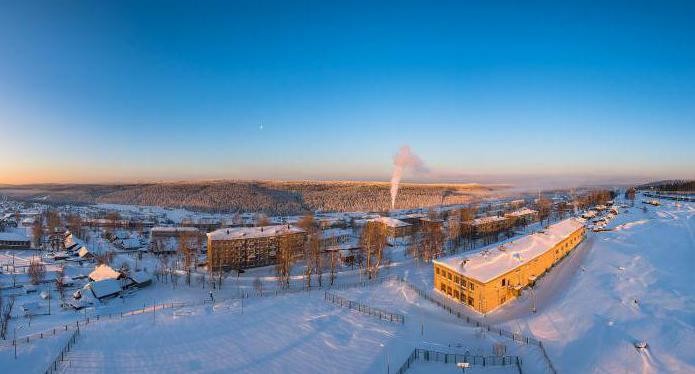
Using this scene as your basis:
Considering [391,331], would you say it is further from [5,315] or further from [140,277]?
[140,277]

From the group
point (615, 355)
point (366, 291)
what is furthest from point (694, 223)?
point (366, 291)

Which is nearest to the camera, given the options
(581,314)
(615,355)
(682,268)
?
(615,355)

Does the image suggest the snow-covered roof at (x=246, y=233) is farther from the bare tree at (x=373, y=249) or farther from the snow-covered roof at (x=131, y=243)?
the snow-covered roof at (x=131, y=243)

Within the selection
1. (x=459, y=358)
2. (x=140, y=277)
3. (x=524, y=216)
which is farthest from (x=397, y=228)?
(x=459, y=358)

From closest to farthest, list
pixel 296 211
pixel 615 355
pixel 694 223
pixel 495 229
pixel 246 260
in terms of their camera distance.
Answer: pixel 615 355 < pixel 246 260 < pixel 694 223 < pixel 495 229 < pixel 296 211

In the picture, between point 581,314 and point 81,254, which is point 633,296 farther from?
point 81,254

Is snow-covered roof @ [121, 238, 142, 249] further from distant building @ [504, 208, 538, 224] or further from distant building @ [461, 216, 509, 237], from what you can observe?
distant building @ [504, 208, 538, 224]

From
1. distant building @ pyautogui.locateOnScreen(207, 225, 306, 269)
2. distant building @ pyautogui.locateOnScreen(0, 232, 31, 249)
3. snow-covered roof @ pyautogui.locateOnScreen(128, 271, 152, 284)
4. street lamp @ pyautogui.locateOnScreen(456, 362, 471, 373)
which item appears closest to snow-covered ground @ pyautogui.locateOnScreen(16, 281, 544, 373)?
street lamp @ pyautogui.locateOnScreen(456, 362, 471, 373)
